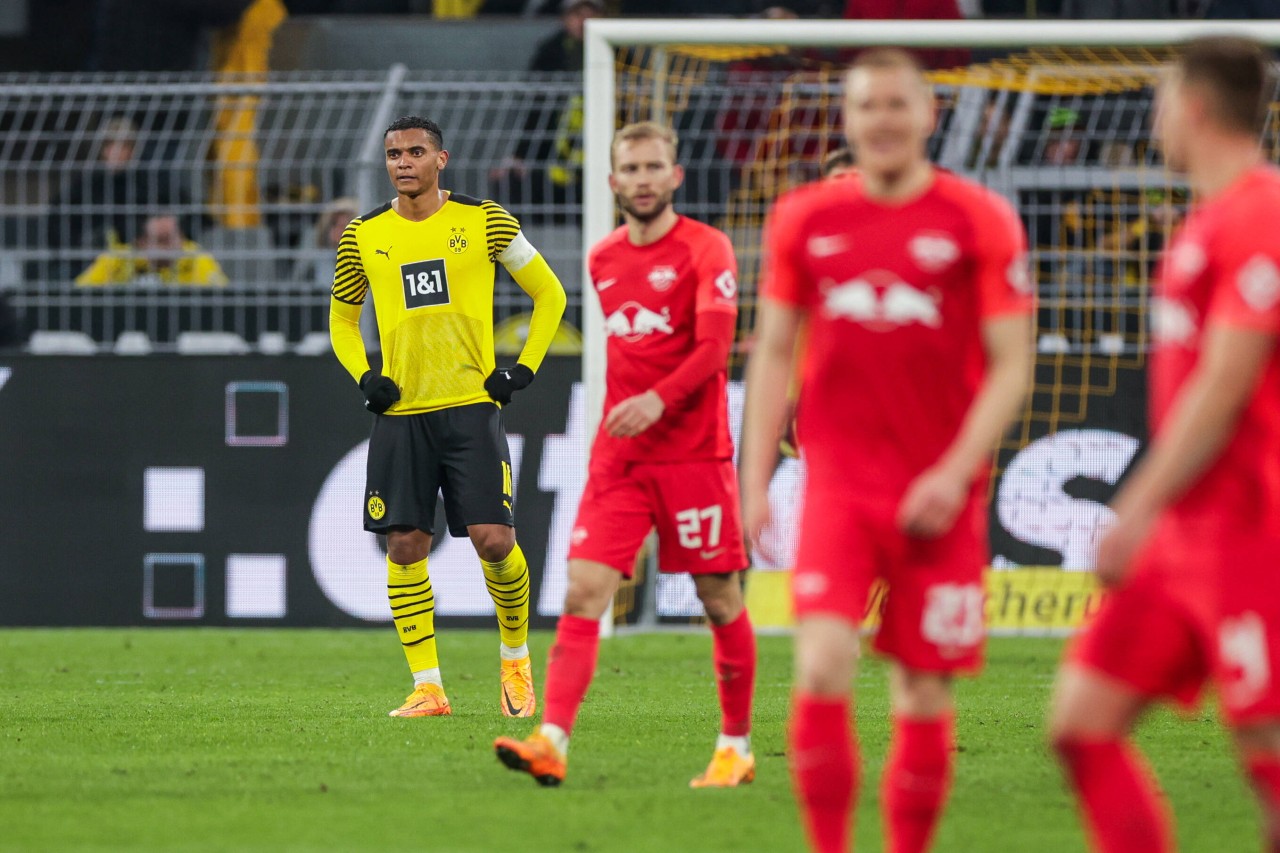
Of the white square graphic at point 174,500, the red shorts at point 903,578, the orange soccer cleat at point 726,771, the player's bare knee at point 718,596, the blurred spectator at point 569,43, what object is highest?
the blurred spectator at point 569,43

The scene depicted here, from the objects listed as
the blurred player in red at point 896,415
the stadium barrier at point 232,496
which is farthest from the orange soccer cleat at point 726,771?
the stadium barrier at point 232,496

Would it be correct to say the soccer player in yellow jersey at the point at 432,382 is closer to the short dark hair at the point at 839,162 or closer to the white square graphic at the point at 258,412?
the short dark hair at the point at 839,162

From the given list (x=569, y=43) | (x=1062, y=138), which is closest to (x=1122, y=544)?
(x=1062, y=138)

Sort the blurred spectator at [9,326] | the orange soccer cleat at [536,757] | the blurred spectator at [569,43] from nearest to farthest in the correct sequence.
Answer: the orange soccer cleat at [536,757] → the blurred spectator at [9,326] → the blurred spectator at [569,43]

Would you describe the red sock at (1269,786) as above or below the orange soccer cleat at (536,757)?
above

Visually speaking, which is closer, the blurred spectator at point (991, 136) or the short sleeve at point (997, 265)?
the short sleeve at point (997, 265)

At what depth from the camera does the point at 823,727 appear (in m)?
4.19

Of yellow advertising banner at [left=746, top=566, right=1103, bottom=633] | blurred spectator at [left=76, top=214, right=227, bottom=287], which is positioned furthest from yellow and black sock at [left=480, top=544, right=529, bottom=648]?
blurred spectator at [left=76, top=214, right=227, bottom=287]

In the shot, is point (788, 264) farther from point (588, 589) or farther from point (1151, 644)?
point (588, 589)

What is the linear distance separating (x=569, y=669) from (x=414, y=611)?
2296 mm

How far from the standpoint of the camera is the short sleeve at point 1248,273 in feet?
11.2

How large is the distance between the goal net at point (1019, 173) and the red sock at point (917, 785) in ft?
23.0

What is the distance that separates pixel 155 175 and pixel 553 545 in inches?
132

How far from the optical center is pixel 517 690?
7898mm
